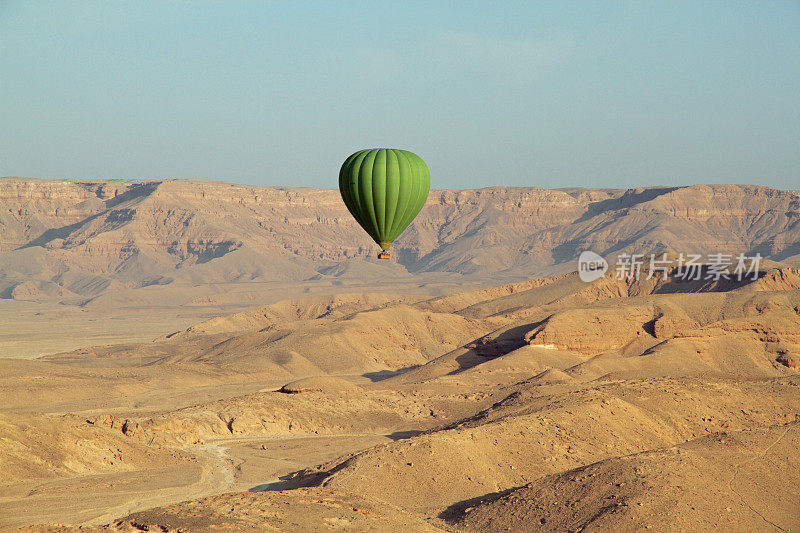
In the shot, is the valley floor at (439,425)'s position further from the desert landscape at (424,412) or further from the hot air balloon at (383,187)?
the hot air balloon at (383,187)

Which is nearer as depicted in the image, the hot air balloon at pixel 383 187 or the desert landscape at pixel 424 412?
the desert landscape at pixel 424 412

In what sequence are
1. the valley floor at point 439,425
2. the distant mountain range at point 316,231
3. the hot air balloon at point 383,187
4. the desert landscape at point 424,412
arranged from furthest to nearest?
1. the distant mountain range at point 316,231
2. the hot air balloon at point 383,187
3. the desert landscape at point 424,412
4. the valley floor at point 439,425

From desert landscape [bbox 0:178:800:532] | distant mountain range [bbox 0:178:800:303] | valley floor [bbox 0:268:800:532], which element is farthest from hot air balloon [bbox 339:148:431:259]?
distant mountain range [bbox 0:178:800:303]

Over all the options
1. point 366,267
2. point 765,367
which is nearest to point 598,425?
point 765,367

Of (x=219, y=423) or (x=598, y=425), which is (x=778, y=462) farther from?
(x=219, y=423)

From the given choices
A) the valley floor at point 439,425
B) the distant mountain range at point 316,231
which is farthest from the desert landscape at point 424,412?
the distant mountain range at point 316,231

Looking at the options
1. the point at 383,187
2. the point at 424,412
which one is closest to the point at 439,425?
the point at 424,412
